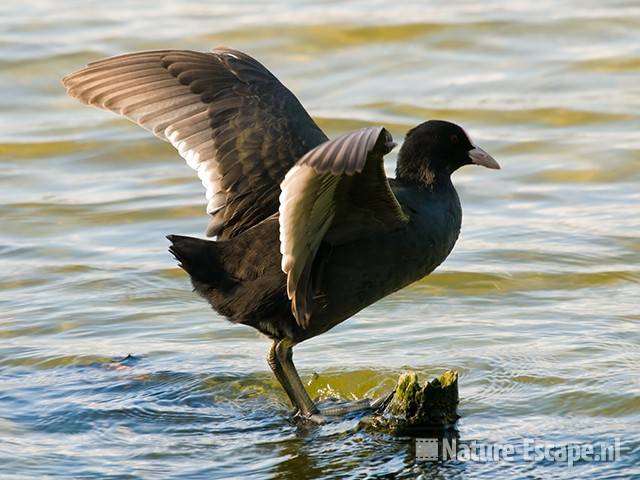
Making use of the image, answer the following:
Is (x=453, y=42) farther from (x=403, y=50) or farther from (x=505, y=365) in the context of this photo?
(x=505, y=365)

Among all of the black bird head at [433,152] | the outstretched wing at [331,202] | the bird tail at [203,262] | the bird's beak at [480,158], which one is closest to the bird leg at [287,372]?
the outstretched wing at [331,202]

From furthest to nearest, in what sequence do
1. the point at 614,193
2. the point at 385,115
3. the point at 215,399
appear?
the point at 385,115
the point at 614,193
the point at 215,399

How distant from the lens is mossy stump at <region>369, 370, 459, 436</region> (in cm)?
542

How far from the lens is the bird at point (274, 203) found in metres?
5.50

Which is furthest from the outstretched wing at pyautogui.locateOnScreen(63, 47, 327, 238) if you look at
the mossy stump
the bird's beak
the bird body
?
the mossy stump

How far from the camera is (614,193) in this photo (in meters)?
9.17

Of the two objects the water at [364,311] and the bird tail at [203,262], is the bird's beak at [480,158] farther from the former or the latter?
the bird tail at [203,262]

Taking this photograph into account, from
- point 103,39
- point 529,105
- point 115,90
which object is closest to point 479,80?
point 529,105

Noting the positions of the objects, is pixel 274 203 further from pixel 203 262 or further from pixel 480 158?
pixel 480 158

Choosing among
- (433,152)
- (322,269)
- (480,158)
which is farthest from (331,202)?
(480,158)

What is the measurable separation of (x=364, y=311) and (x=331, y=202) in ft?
7.21

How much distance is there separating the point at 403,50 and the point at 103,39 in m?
2.97

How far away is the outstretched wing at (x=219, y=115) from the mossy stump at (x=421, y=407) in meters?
1.04

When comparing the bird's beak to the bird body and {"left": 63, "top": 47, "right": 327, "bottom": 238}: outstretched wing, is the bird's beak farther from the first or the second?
{"left": 63, "top": 47, "right": 327, "bottom": 238}: outstretched wing
